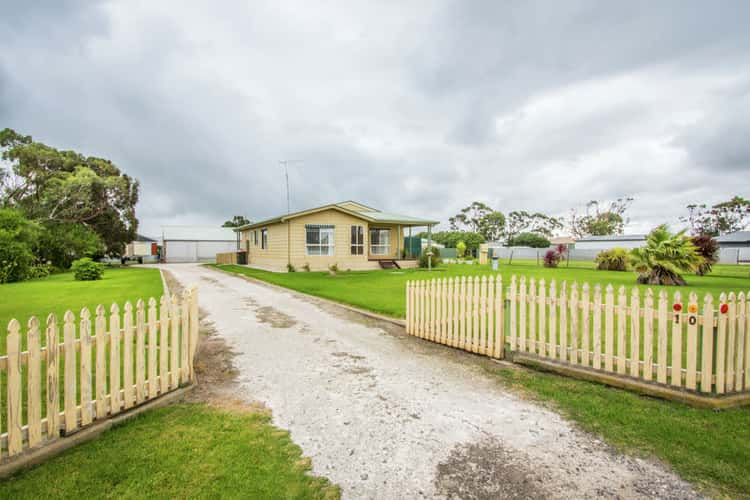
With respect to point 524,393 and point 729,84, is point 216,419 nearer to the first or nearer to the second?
point 524,393

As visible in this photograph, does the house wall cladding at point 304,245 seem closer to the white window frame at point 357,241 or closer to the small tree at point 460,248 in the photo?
the white window frame at point 357,241

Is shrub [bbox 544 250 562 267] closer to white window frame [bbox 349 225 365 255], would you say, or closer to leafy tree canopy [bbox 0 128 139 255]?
white window frame [bbox 349 225 365 255]

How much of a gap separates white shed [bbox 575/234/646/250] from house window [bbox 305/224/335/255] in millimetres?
49459

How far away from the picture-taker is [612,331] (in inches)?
166

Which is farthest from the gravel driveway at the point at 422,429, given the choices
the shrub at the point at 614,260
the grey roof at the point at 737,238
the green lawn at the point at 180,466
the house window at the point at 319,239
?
the grey roof at the point at 737,238

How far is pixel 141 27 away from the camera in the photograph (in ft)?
41.6

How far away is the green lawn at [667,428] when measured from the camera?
249cm

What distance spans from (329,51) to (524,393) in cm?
1777

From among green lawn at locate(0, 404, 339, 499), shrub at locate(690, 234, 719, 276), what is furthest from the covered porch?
green lawn at locate(0, 404, 339, 499)

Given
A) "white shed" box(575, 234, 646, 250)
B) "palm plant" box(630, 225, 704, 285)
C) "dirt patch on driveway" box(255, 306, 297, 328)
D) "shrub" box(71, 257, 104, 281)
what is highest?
"white shed" box(575, 234, 646, 250)

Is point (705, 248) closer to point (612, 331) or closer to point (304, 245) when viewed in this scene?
point (612, 331)

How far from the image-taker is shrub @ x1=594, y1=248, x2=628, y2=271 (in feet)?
75.7

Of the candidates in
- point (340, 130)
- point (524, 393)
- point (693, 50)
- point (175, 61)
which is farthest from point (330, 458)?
point (340, 130)

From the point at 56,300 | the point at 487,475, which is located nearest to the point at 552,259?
the point at 487,475
